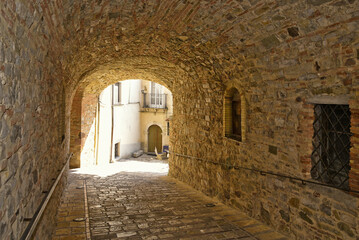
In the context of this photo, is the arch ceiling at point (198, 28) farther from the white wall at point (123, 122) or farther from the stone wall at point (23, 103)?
the white wall at point (123, 122)

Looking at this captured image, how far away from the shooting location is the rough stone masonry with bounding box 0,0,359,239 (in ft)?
7.43

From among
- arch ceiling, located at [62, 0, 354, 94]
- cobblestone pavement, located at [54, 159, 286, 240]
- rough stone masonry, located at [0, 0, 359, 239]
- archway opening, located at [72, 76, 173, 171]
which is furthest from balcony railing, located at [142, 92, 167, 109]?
arch ceiling, located at [62, 0, 354, 94]

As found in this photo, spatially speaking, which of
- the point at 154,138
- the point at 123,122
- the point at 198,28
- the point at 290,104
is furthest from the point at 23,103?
the point at 154,138

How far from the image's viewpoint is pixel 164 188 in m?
8.20

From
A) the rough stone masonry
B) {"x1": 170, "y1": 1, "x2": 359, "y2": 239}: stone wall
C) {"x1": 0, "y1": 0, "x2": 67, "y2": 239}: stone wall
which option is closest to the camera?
{"x1": 0, "y1": 0, "x2": 67, "y2": 239}: stone wall

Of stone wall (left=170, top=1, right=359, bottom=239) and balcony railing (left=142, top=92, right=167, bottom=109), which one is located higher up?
balcony railing (left=142, top=92, right=167, bottom=109)

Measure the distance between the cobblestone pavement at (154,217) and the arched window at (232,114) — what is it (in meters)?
1.62

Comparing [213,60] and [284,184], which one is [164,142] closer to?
[213,60]

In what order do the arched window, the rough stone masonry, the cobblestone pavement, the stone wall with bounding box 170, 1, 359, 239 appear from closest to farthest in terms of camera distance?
the rough stone masonry < the stone wall with bounding box 170, 1, 359, 239 < the cobblestone pavement < the arched window

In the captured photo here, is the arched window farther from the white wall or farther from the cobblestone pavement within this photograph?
the white wall

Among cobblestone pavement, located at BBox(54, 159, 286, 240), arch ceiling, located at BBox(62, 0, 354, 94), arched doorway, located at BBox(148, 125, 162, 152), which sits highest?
arch ceiling, located at BBox(62, 0, 354, 94)

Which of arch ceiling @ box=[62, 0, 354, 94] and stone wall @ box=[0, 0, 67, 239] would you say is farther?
arch ceiling @ box=[62, 0, 354, 94]

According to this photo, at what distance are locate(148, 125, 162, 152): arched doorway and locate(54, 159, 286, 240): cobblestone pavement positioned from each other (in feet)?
51.3

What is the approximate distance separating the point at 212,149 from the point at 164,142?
53.3ft
